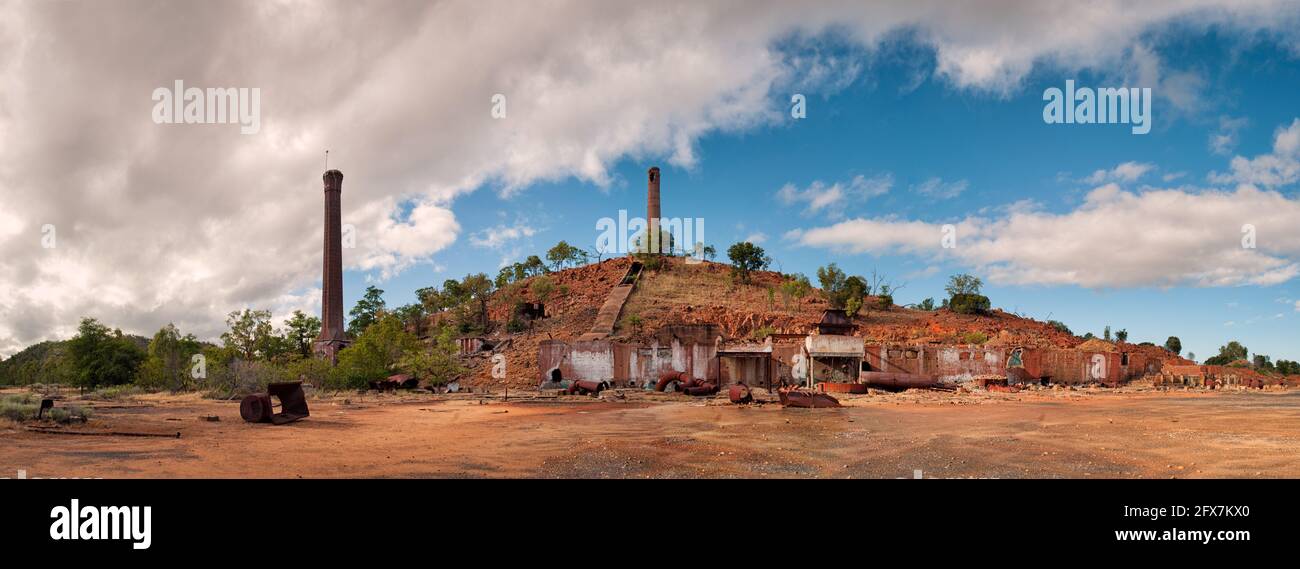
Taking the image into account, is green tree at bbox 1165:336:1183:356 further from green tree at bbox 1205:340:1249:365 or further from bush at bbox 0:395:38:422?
bush at bbox 0:395:38:422

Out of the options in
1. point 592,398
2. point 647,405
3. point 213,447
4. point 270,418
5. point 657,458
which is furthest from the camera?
point 592,398

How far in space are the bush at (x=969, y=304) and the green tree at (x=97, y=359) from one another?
72627 mm

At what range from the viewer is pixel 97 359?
43.5 m

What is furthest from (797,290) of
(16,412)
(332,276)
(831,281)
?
(16,412)

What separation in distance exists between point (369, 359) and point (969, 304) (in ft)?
200

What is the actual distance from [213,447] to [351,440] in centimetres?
249

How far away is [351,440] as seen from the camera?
14266 millimetres

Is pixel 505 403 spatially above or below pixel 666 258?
below

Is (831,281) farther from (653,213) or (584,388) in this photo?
(584,388)

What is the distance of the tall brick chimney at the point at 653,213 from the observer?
76188mm

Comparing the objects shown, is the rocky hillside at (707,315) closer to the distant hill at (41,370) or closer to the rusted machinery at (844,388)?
the rusted machinery at (844,388)

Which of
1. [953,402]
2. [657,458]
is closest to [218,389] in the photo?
[657,458]
